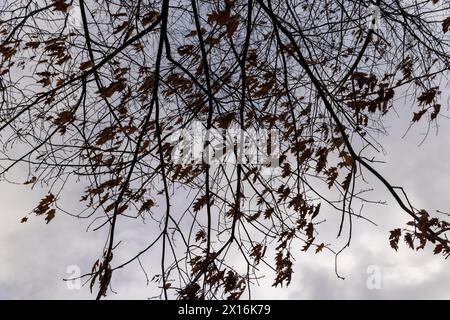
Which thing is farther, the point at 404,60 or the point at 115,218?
the point at 404,60

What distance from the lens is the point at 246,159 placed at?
423 centimetres

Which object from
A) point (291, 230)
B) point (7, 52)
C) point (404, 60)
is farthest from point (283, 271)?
point (7, 52)

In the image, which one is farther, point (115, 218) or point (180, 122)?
point (180, 122)

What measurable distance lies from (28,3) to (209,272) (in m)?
3.72
